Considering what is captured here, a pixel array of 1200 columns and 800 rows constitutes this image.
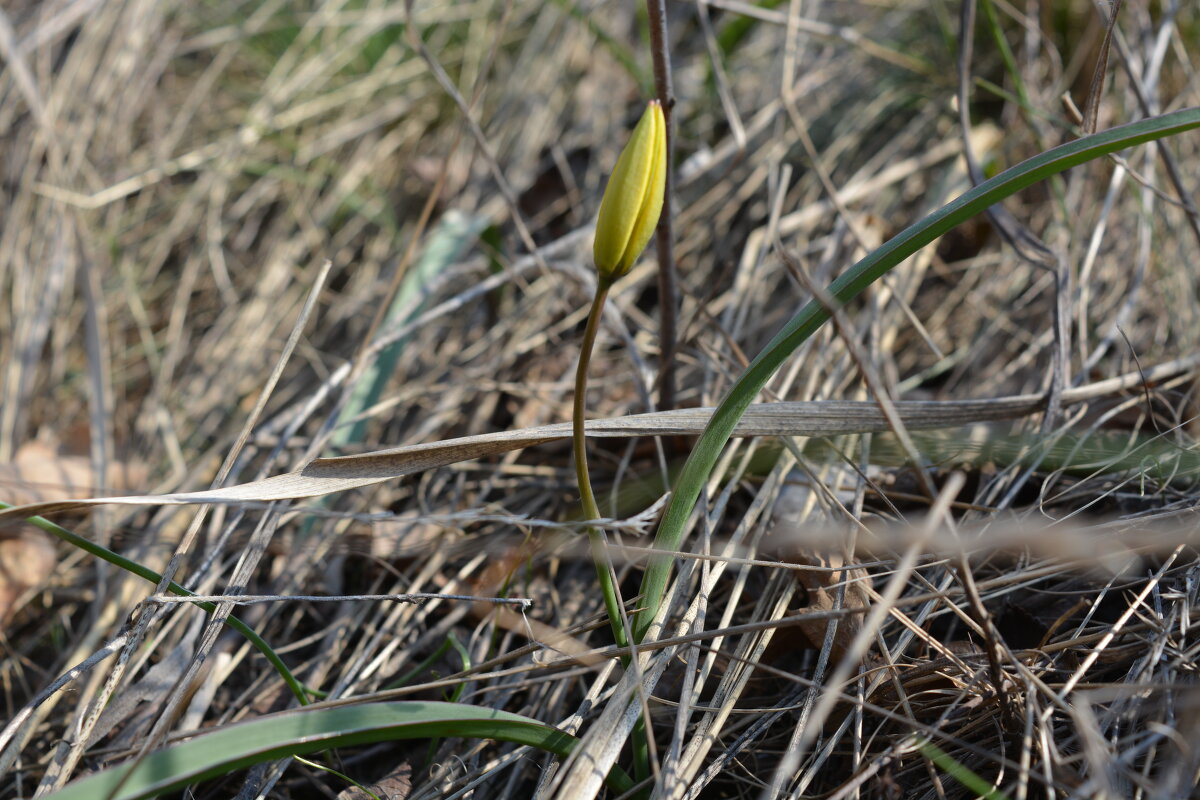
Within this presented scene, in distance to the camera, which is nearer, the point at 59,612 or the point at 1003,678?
the point at 1003,678

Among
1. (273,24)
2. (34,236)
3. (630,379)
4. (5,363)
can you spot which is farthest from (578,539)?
(273,24)

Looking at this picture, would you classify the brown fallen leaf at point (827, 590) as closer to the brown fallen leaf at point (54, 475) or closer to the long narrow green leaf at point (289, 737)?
the long narrow green leaf at point (289, 737)

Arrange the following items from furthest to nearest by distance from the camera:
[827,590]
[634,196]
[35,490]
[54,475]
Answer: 1. [54,475]
2. [35,490]
3. [827,590]
4. [634,196]

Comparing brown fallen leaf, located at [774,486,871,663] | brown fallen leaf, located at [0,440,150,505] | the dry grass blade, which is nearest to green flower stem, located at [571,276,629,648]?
the dry grass blade

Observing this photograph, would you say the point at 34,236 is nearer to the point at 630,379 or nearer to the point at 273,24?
the point at 273,24

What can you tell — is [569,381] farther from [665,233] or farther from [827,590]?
[827,590]

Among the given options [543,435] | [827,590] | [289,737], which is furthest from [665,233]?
[289,737]

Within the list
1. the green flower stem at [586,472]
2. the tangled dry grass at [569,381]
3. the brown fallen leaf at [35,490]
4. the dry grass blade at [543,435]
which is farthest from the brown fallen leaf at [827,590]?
the brown fallen leaf at [35,490]
